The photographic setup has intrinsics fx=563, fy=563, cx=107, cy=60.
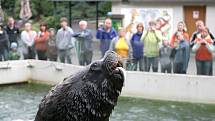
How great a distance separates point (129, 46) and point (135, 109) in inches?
74.5

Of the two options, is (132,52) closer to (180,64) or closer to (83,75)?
(180,64)

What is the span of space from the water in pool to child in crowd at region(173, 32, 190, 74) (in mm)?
980

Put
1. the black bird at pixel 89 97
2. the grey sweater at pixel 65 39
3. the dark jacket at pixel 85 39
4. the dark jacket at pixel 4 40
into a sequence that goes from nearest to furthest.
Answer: the black bird at pixel 89 97, the dark jacket at pixel 85 39, the grey sweater at pixel 65 39, the dark jacket at pixel 4 40

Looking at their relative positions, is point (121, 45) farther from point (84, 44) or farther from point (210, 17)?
point (210, 17)

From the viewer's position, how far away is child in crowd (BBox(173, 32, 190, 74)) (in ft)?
46.4

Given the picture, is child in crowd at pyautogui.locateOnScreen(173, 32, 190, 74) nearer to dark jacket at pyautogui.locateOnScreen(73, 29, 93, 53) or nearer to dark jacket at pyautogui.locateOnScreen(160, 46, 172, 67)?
dark jacket at pyautogui.locateOnScreen(160, 46, 172, 67)

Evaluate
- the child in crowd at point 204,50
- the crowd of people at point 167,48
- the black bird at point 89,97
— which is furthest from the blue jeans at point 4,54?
the black bird at point 89,97

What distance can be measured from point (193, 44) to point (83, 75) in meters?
11.1

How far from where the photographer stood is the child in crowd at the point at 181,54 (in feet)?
46.4

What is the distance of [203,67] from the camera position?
14312 mm

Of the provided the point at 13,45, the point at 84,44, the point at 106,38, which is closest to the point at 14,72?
the point at 13,45

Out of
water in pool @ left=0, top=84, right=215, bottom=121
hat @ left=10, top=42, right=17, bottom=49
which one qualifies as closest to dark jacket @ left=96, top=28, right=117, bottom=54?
water in pool @ left=0, top=84, right=215, bottom=121

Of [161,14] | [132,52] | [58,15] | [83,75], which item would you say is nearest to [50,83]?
[132,52]

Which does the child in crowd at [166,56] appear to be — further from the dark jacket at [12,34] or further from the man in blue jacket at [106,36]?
the dark jacket at [12,34]
